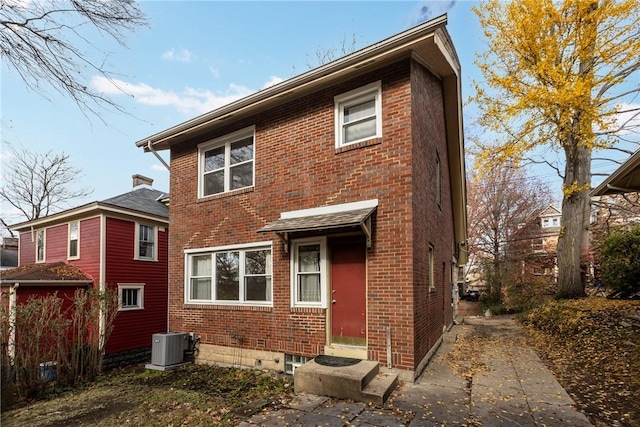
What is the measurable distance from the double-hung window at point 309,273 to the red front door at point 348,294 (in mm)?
226

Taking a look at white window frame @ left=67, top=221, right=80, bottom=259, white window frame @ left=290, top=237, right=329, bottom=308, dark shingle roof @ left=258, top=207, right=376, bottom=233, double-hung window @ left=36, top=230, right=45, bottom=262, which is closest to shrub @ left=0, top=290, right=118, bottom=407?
white window frame @ left=290, top=237, right=329, bottom=308

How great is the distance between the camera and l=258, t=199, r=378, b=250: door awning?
642 cm

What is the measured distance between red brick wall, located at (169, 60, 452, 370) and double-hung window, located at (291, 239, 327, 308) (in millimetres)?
188

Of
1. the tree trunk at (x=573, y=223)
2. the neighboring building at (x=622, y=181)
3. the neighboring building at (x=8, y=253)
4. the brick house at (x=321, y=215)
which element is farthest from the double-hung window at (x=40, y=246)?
the tree trunk at (x=573, y=223)

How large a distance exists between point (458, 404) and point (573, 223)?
11.0m

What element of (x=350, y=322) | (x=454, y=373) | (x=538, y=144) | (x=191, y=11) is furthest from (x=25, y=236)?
(x=538, y=144)

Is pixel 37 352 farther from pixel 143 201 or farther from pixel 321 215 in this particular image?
pixel 143 201

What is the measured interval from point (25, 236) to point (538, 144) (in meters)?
23.1

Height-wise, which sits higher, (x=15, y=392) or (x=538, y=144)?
(x=538, y=144)

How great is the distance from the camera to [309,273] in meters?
7.48

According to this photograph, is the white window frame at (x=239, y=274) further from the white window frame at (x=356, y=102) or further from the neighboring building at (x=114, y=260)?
the neighboring building at (x=114, y=260)

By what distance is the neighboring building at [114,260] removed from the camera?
13578mm

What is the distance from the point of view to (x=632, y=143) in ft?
44.6

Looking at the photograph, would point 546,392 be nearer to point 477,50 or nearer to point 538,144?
point 538,144
